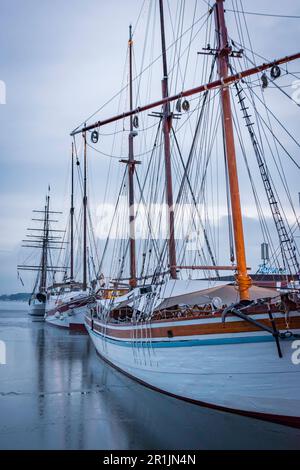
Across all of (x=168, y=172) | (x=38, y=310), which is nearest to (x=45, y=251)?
(x=38, y=310)

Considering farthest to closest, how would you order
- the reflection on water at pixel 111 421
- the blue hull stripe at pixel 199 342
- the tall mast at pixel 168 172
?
1. the tall mast at pixel 168 172
2. the blue hull stripe at pixel 199 342
3. the reflection on water at pixel 111 421

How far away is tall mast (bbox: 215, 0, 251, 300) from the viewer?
1118 cm

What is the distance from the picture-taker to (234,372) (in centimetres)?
962

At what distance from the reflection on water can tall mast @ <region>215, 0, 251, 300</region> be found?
11.8 feet

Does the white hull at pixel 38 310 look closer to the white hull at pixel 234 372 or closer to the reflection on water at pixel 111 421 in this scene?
the reflection on water at pixel 111 421

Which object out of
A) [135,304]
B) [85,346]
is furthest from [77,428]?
[85,346]

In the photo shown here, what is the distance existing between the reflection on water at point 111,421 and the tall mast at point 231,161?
360cm

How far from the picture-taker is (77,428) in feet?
32.8

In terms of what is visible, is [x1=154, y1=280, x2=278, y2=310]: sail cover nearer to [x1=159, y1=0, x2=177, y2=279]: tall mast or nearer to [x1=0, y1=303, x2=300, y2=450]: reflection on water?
[x1=159, y1=0, x2=177, y2=279]: tall mast

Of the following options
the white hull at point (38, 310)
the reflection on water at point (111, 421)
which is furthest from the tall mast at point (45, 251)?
the reflection on water at point (111, 421)

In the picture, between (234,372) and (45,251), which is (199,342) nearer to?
(234,372)

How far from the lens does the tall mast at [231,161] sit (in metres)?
11.2

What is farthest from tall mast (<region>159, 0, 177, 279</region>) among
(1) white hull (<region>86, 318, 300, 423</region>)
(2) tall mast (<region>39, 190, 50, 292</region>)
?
(2) tall mast (<region>39, 190, 50, 292</region>)
